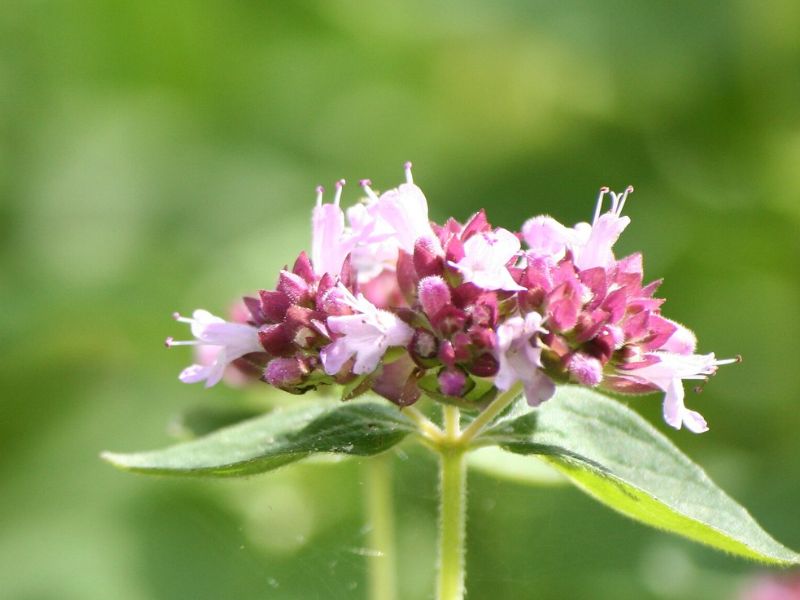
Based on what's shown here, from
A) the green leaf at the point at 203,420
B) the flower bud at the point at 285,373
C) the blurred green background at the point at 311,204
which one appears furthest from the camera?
the blurred green background at the point at 311,204

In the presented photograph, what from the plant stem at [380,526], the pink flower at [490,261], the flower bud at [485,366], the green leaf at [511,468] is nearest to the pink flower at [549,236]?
the pink flower at [490,261]

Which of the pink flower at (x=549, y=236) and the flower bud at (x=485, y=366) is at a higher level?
the pink flower at (x=549, y=236)

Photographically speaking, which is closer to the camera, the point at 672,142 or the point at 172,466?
the point at 172,466

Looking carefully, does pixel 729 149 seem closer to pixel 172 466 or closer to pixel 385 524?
pixel 385 524

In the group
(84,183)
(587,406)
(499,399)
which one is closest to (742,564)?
(587,406)

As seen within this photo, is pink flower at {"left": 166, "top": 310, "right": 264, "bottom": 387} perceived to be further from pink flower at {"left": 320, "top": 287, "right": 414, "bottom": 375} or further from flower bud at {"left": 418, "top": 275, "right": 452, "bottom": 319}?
flower bud at {"left": 418, "top": 275, "right": 452, "bottom": 319}

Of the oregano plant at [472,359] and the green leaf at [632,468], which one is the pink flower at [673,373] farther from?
the green leaf at [632,468]
